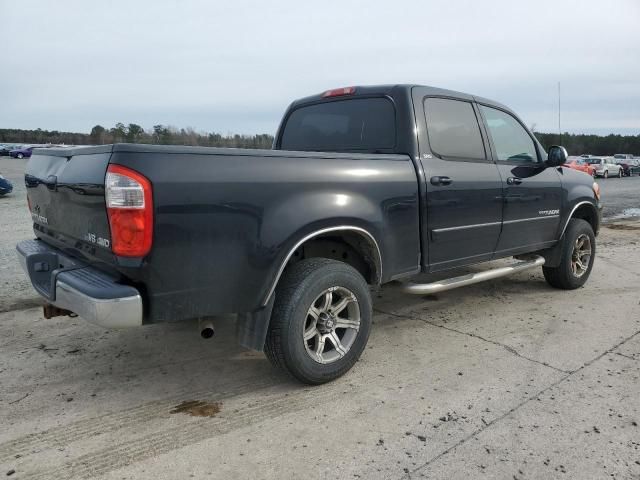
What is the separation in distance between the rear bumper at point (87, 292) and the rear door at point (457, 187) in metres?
2.15

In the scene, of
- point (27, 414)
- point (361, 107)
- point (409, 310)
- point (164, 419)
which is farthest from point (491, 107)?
point (27, 414)

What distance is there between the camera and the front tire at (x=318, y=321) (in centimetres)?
314

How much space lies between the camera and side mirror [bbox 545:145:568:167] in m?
4.95

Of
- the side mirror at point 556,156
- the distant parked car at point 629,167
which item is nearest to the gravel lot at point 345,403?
the side mirror at point 556,156

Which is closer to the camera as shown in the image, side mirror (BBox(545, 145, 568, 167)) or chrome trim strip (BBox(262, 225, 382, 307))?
chrome trim strip (BBox(262, 225, 382, 307))

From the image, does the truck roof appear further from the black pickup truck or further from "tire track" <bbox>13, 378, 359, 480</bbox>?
"tire track" <bbox>13, 378, 359, 480</bbox>

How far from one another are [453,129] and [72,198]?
9.42 feet

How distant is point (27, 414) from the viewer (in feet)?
9.85

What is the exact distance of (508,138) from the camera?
4902 mm

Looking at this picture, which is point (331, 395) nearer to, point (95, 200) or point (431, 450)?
point (431, 450)

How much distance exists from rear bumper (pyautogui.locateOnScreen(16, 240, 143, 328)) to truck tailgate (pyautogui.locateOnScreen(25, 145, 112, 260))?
0.11m

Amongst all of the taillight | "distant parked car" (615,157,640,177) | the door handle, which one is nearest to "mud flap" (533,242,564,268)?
the door handle

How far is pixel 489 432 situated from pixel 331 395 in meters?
0.94

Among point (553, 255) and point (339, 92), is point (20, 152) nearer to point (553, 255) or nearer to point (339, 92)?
point (339, 92)
